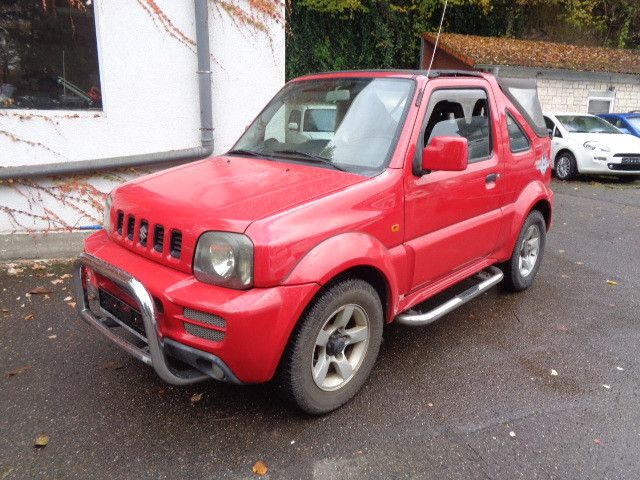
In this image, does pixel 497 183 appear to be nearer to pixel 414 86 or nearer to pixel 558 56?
pixel 414 86

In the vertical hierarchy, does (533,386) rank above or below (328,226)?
below

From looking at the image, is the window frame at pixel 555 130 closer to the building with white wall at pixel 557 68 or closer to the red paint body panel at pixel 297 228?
the building with white wall at pixel 557 68

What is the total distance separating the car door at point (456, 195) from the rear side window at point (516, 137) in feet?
0.89

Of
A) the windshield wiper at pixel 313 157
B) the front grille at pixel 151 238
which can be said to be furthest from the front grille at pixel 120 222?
the windshield wiper at pixel 313 157

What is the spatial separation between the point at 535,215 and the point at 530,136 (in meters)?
0.73

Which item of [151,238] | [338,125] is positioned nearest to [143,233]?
[151,238]

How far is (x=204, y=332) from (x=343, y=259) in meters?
0.79

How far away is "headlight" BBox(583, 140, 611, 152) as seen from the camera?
11.8 m

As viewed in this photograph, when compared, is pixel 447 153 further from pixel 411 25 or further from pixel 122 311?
pixel 411 25

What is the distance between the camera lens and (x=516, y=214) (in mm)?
4301

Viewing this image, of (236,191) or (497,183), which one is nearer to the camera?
(236,191)

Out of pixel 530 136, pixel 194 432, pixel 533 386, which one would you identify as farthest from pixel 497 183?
pixel 194 432

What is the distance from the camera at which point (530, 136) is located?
449cm

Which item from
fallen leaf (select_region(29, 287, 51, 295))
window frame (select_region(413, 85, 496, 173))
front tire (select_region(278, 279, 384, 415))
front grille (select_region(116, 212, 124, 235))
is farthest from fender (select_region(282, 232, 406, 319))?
fallen leaf (select_region(29, 287, 51, 295))
